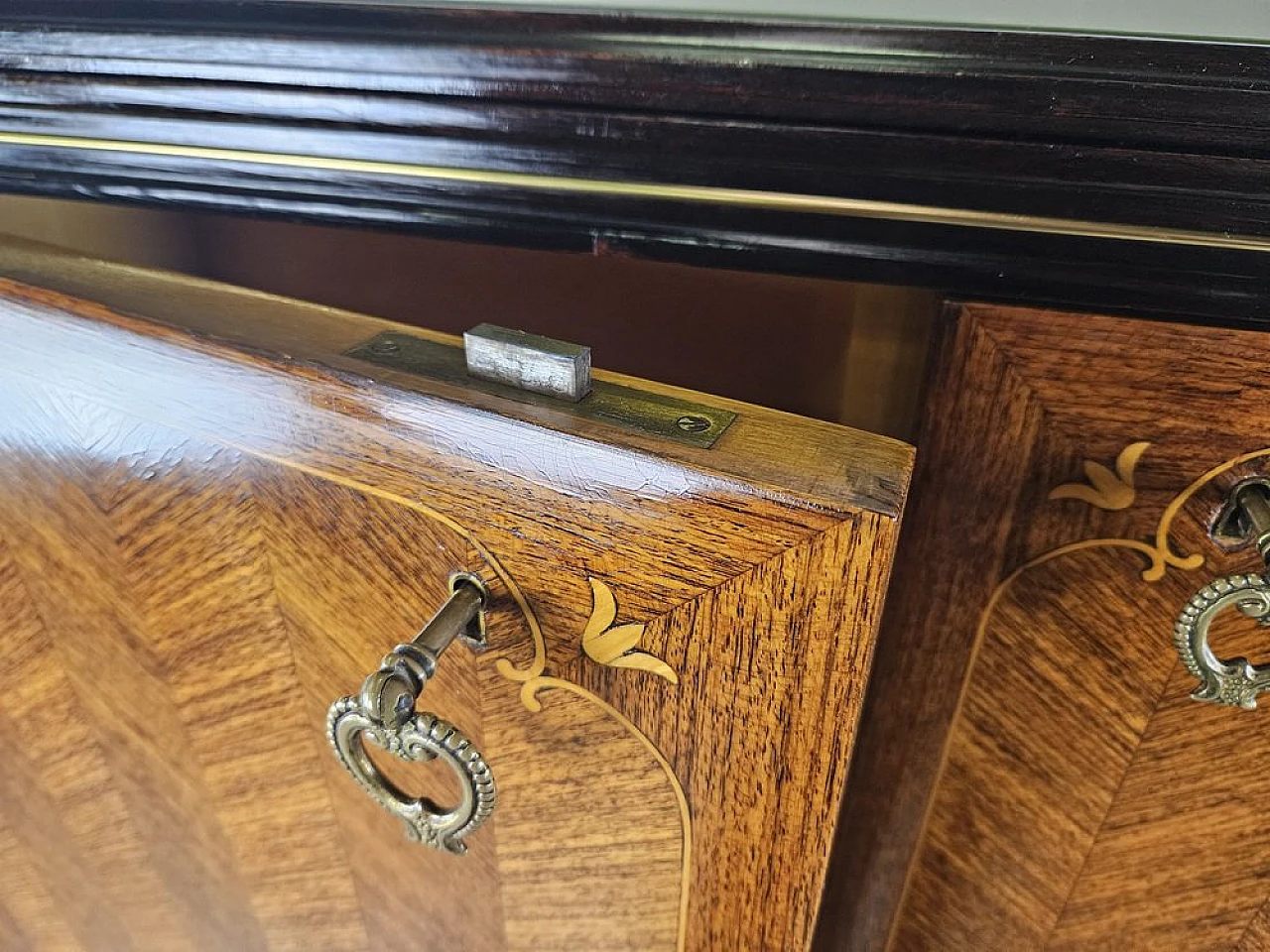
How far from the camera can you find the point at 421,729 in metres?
0.25

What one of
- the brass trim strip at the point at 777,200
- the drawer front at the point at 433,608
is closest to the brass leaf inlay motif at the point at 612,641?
the drawer front at the point at 433,608

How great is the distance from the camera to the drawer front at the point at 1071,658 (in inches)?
10.7

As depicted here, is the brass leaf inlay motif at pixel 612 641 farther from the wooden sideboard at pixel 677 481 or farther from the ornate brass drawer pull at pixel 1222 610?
the ornate brass drawer pull at pixel 1222 610

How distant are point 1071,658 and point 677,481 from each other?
17cm

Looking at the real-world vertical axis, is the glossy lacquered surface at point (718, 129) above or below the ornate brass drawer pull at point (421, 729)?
above

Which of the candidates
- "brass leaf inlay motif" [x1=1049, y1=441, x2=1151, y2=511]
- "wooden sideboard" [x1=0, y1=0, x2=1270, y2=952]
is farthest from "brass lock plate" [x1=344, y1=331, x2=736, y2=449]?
"brass leaf inlay motif" [x1=1049, y1=441, x2=1151, y2=511]

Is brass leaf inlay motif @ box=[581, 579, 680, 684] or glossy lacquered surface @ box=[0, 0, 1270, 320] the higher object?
glossy lacquered surface @ box=[0, 0, 1270, 320]

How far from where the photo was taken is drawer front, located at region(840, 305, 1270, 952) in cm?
27

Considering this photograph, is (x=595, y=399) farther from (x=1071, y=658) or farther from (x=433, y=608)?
(x=1071, y=658)

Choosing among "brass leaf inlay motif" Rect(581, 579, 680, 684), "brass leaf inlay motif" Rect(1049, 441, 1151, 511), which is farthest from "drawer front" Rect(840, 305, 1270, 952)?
"brass leaf inlay motif" Rect(581, 579, 680, 684)

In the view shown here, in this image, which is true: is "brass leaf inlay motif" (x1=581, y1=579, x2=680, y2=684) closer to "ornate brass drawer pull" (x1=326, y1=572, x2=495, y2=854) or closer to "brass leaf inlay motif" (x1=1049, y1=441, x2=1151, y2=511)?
"ornate brass drawer pull" (x1=326, y1=572, x2=495, y2=854)

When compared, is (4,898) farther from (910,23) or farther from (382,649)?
(910,23)

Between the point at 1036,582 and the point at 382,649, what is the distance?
20 centimetres

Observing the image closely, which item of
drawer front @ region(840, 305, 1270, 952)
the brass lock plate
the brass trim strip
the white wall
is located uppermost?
the white wall
